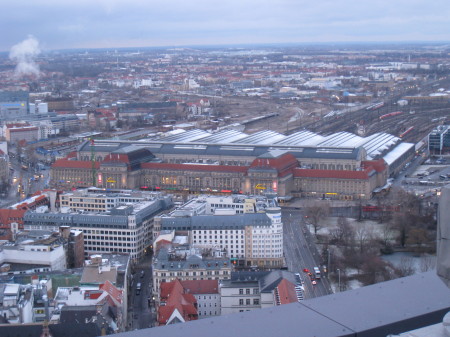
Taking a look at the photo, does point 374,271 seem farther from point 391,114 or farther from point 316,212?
point 391,114

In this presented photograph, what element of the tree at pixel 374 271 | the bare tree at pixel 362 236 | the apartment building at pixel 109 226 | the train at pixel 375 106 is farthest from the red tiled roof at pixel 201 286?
the train at pixel 375 106

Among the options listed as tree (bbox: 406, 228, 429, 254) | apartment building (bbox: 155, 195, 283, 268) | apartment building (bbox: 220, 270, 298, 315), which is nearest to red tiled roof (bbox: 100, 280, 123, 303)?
apartment building (bbox: 220, 270, 298, 315)

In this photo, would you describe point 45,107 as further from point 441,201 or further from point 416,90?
point 441,201

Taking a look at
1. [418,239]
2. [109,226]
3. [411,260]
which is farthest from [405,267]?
[109,226]

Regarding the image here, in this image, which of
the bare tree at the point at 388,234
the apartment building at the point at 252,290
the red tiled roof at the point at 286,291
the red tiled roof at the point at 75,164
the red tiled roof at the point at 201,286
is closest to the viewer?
the red tiled roof at the point at 286,291

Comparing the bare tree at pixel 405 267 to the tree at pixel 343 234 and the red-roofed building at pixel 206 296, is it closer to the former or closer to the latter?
the tree at pixel 343 234

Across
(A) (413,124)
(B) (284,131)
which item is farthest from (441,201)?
(A) (413,124)
